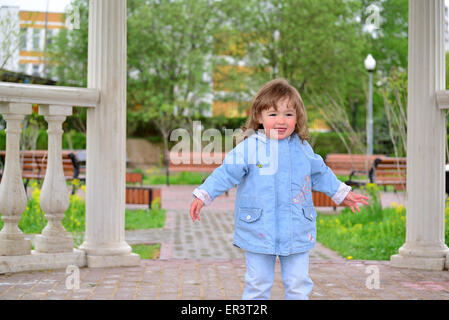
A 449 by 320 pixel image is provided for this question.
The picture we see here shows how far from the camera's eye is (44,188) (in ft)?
16.8

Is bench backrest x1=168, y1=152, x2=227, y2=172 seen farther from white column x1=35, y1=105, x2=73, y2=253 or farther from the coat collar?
the coat collar

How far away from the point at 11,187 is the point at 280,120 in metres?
2.58

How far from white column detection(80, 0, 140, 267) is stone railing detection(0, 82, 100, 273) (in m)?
0.13

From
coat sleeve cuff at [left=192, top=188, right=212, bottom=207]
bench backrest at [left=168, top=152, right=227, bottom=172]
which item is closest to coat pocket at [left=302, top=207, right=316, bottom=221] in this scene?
coat sleeve cuff at [left=192, top=188, right=212, bottom=207]

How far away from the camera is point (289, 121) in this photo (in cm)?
330

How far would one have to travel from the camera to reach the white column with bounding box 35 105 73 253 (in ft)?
16.7

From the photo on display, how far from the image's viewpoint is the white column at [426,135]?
17.9 ft

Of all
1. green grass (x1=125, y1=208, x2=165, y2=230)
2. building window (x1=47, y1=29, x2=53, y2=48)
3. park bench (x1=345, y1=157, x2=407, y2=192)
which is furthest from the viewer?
building window (x1=47, y1=29, x2=53, y2=48)

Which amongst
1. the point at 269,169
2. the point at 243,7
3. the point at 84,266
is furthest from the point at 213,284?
the point at 243,7

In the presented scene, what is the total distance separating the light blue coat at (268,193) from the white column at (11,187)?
89.9 inches

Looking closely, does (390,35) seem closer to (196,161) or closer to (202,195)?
(196,161)

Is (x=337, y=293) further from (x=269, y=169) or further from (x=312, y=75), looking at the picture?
(x=312, y=75)

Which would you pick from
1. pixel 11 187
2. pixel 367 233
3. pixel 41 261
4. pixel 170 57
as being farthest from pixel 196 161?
pixel 170 57
